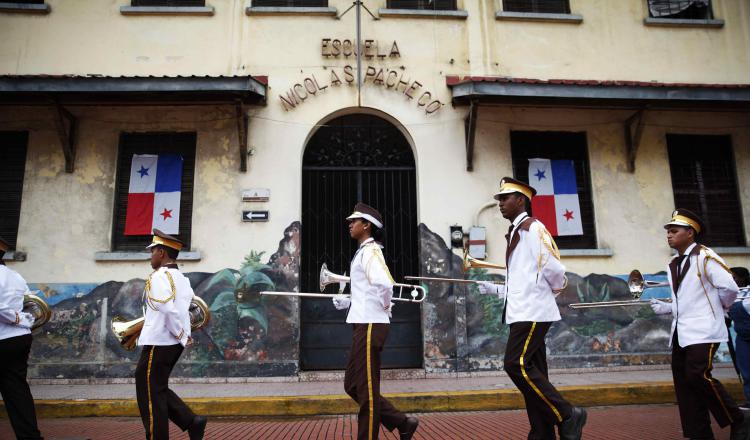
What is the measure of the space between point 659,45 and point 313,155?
23.3ft

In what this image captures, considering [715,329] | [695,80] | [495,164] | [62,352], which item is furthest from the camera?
[695,80]

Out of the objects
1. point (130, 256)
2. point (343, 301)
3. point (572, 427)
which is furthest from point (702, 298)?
point (130, 256)

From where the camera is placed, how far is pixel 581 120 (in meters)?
10.2

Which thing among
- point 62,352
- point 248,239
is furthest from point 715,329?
point 62,352

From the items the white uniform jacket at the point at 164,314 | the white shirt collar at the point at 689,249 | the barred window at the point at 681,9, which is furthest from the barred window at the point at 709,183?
the white uniform jacket at the point at 164,314

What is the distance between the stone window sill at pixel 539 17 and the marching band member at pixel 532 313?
254 inches

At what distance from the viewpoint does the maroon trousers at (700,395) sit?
15.5 ft

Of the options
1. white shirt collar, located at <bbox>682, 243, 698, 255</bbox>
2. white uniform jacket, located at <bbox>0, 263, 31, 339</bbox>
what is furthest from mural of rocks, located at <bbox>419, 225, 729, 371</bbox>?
white uniform jacket, located at <bbox>0, 263, 31, 339</bbox>

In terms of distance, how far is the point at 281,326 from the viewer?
899cm

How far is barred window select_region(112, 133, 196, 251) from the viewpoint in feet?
30.8

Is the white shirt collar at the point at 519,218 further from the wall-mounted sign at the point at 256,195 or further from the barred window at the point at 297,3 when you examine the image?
the barred window at the point at 297,3

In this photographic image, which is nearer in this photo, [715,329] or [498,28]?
[715,329]

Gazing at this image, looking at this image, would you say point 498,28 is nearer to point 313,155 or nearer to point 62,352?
point 313,155

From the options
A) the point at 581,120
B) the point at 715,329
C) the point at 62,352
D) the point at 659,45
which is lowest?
the point at 62,352
